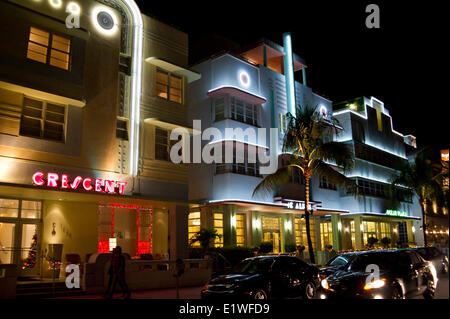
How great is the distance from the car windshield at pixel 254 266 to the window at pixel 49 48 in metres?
10.8

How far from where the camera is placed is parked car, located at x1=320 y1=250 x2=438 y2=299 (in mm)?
11641

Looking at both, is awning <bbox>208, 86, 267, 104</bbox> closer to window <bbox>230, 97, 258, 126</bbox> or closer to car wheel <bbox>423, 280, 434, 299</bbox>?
window <bbox>230, 97, 258, 126</bbox>

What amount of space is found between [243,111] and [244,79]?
212 centimetres

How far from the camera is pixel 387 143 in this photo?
4231 centimetres

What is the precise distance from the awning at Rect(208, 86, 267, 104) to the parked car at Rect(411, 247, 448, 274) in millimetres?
13036

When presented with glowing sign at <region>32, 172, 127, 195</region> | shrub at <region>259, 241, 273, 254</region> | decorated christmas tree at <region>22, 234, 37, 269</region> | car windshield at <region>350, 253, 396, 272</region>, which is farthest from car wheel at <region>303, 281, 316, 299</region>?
shrub at <region>259, 241, 273, 254</region>

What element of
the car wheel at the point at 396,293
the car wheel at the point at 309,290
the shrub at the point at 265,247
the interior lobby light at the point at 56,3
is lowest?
the car wheel at the point at 309,290

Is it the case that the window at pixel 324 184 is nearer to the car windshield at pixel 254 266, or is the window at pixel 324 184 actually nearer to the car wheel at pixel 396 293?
the car windshield at pixel 254 266

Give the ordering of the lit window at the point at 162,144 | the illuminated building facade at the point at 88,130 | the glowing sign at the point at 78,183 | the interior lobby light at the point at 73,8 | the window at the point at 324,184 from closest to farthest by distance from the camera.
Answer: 1. the glowing sign at the point at 78,183
2. the illuminated building facade at the point at 88,130
3. the interior lobby light at the point at 73,8
4. the lit window at the point at 162,144
5. the window at the point at 324,184

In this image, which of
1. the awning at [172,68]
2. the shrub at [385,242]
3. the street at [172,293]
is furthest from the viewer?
the shrub at [385,242]

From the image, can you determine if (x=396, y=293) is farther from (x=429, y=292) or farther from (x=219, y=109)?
(x=219, y=109)

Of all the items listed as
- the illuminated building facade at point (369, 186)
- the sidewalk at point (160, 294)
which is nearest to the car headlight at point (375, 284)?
the sidewalk at point (160, 294)

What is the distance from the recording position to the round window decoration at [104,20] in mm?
19281

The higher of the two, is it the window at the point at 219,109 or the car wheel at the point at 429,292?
the window at the point at 219,109
